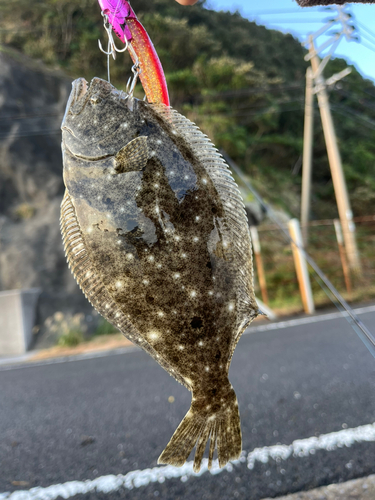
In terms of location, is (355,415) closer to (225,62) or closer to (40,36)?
(225,62)

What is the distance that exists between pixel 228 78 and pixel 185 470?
44.7ft

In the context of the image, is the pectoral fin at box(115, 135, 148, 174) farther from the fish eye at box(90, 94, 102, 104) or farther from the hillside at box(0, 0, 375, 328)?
the hillside at box(0, 0, 375, 328)

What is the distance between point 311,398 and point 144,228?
3082 mm

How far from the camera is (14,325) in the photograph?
7.16m

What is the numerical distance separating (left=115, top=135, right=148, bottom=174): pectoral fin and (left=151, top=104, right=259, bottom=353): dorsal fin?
4.9 inches

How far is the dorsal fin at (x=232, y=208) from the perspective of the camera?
887 millimetres

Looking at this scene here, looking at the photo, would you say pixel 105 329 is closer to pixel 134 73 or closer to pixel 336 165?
pixel 134 73

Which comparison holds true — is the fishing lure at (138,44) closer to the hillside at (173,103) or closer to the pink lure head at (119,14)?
the pink lure head at (119,14)

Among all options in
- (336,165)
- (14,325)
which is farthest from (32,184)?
(336,165)

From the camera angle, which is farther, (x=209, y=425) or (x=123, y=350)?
(x=123, y=350)

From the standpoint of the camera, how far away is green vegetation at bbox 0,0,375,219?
38.8 feet

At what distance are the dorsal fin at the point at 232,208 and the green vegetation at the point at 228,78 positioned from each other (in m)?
9.67

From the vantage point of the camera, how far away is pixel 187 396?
12.0 feet

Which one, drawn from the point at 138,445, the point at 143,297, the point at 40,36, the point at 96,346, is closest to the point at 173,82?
the point at 40,36
